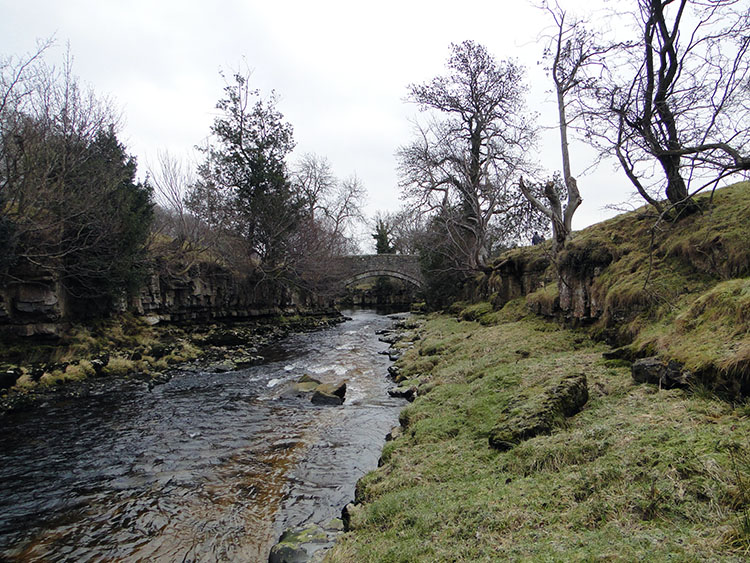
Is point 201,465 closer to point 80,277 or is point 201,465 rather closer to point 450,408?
point 450,408

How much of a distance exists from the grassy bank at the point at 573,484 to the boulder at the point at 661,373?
139 mm

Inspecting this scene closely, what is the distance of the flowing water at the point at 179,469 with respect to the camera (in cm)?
459

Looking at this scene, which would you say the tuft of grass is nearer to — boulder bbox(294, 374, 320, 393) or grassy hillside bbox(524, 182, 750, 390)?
boulder bbox(294, 374, 320, 393)

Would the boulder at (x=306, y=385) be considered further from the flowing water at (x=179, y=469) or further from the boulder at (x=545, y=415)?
the boulder at (x=545, y=415)

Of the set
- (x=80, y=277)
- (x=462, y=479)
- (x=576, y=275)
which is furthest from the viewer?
(x=80, y=277)

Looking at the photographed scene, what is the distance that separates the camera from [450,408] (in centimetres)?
640

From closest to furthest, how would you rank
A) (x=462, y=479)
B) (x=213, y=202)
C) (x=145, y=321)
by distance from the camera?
1. (x=462, y=479)
2. (x=145, y=321)
3. (x=213, y=202)

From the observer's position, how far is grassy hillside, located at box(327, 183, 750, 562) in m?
2.61

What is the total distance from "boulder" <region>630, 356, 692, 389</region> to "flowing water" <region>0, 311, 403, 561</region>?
4.05 m

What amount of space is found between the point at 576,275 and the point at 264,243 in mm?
23052

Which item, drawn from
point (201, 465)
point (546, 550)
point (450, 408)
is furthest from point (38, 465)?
point (546, 550)

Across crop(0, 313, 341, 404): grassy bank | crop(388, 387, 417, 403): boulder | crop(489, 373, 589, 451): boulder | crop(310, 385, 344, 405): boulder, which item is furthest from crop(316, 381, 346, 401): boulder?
crop(489, 373, 589, 451): boulder

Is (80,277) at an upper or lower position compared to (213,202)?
lower

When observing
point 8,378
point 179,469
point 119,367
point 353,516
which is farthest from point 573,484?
point 119,367
